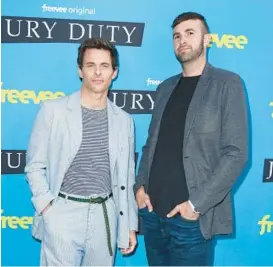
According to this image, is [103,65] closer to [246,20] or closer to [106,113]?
[106,113]

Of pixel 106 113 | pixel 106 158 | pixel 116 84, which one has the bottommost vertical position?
pixel 106 158

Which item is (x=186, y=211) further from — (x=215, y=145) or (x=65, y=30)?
(x=65, y=30)

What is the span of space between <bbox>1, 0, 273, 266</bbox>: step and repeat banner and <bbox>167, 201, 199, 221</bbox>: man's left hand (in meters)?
0.93

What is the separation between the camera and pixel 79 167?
187cm

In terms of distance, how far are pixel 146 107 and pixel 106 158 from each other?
2.74ft

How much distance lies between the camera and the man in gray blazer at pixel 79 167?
1.87 metres

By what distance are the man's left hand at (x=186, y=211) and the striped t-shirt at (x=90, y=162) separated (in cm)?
38

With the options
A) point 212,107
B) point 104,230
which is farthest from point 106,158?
point 212,107

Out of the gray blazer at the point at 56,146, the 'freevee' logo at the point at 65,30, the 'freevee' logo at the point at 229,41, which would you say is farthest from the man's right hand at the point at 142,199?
the 'freevee' logo at the point at 229,41

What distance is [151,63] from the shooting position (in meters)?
2.60

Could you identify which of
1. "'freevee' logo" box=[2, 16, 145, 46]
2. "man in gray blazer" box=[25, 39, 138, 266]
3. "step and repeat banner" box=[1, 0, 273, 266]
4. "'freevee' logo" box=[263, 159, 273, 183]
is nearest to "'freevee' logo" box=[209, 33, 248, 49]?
"step and repeat banner" box=[1, 0, 273, 266]

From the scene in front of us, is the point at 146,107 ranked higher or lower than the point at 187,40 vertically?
lower

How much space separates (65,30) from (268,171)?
1726mm

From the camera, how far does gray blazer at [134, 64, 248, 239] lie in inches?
69.9
